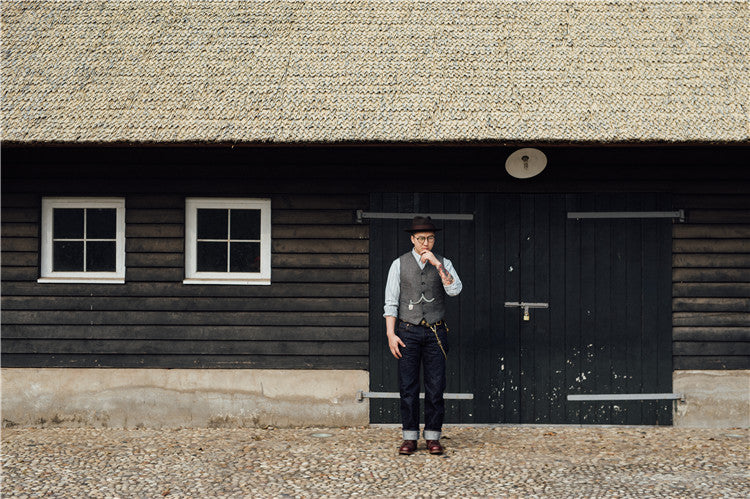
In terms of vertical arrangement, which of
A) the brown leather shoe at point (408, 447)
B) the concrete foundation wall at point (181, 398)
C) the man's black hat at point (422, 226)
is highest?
the man's black hat at point (422, 226)

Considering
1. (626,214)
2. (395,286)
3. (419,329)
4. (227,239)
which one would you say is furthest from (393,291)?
(626,214)

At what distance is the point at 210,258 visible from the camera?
24.3 feet

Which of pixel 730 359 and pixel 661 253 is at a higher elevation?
pixel 661 253

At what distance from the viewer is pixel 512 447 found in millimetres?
6336

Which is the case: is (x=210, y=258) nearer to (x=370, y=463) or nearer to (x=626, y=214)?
(x=370, y=463)

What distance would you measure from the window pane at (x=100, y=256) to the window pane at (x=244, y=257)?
3.98ft

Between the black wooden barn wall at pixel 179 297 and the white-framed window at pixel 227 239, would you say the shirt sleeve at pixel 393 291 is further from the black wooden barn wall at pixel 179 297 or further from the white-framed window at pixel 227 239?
the white-framed window at pixel 227 239

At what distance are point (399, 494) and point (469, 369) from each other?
7.25 feet

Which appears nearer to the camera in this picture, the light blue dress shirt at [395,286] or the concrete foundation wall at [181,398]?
the light blue dress shirt at [395,286]

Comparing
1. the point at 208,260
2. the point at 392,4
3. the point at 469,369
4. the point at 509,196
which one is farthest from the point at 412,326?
the point at 392,4

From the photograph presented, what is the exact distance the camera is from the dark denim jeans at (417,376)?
6066mm

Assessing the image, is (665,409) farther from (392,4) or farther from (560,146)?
(392,4)

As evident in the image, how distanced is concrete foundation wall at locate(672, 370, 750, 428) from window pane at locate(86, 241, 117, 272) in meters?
A: 5.68

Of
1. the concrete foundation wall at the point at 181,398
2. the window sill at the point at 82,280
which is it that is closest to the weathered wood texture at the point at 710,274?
the concrete foundation wall at the point at 181,398
